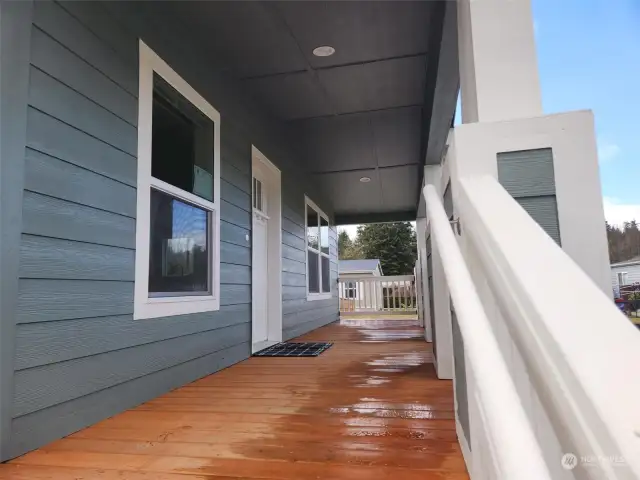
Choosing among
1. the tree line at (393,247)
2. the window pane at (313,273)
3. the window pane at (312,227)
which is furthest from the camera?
the tree line at (393,247)

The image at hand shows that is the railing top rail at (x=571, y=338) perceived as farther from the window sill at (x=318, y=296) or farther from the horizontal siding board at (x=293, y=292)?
the window sill at (x=318, y=296)

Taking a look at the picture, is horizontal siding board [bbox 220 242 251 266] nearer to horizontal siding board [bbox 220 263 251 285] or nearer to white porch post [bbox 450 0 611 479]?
horizontal siding board [bbox 220 263 251 285]

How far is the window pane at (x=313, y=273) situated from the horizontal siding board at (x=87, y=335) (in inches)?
147

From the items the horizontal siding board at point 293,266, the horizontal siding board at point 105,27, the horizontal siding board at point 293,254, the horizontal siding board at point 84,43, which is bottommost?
the horizontal siding board at point 293,266

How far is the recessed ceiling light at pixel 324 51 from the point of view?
333cm

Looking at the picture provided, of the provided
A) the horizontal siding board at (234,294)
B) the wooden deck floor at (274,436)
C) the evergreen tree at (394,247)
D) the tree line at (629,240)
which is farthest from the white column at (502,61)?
the evergreen tree at (394,247)

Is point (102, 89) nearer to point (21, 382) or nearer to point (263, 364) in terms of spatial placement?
point (21, 382)

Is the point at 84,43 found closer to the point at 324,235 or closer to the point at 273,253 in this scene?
the point at 273,253

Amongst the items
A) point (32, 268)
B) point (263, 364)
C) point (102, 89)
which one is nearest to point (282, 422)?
point (32, 268)

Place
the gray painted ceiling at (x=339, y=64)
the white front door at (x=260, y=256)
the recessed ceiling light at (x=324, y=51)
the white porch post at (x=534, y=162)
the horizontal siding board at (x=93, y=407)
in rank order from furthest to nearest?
the white front door at (x=260, y=256), the recessed ceiling light at (x=324, y=51), the gray painted ceiling at (x=339, y=64), the horizontal siding board at (x=93, y=407), the white porch post at (x=534, y=162)

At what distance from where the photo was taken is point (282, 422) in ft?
6.48

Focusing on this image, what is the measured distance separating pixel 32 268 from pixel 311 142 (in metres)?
4.33

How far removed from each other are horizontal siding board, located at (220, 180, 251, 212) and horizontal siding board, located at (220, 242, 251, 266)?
1.27ft

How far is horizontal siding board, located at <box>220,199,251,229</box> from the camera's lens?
11.2 feet
